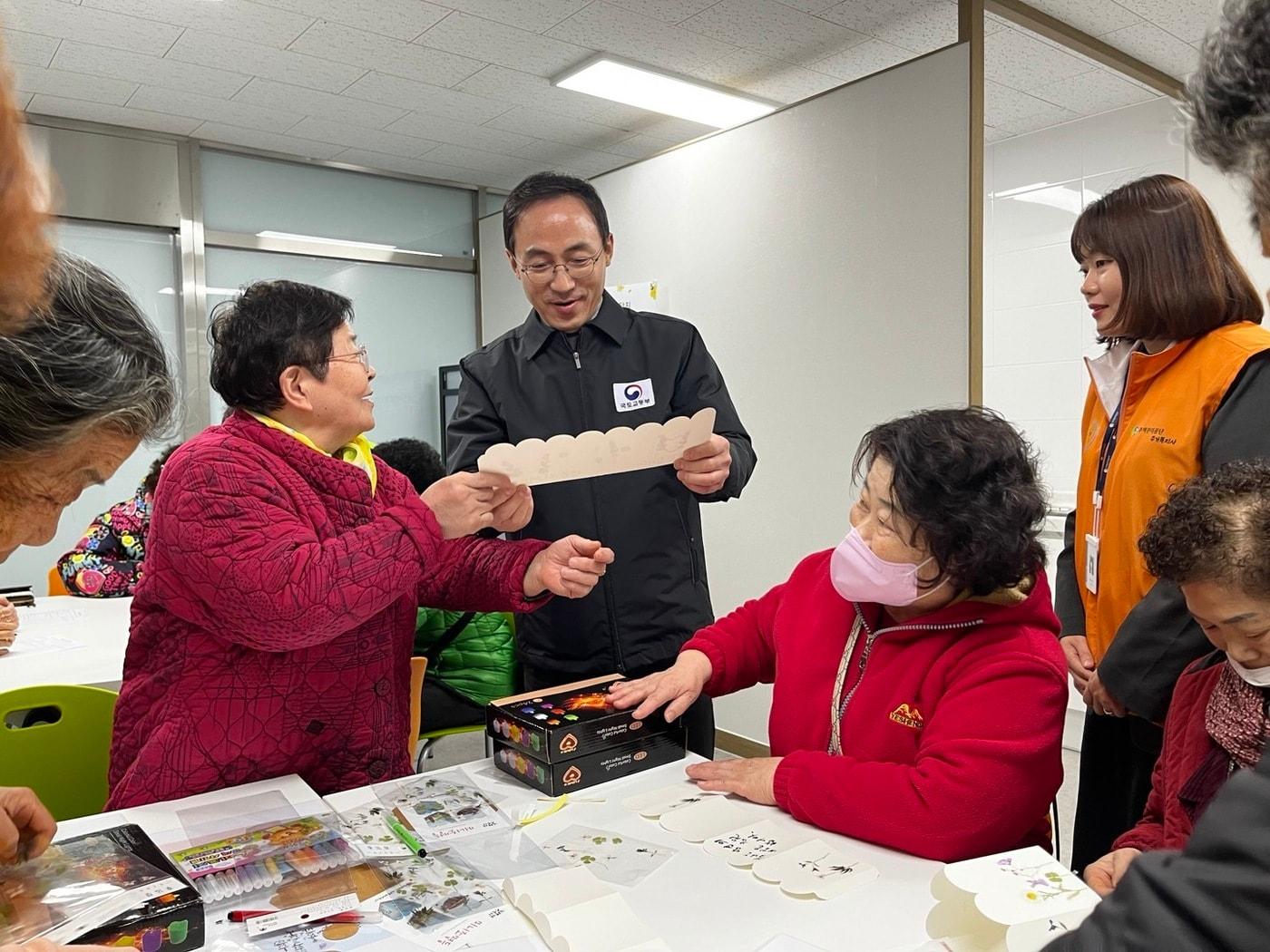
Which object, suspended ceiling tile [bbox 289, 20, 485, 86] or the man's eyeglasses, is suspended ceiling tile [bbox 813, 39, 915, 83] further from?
the man's eyeglasses

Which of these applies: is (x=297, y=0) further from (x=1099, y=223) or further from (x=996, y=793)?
(x=996, y=793)

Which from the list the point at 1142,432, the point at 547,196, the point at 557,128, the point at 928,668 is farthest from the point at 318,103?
the point at 928,668

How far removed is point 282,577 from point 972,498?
41.4 inches

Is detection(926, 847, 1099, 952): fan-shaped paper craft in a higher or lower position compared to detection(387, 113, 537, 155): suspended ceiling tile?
lower

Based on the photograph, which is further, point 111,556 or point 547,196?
point 111,556

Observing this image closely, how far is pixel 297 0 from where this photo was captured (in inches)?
132

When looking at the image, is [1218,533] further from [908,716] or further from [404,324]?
[404,324]

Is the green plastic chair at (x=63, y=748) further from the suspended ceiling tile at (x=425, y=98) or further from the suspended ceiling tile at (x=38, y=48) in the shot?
the suspended ceiling tile at (x=425, y=98)

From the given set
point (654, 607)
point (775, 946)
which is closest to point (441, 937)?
point (775, 946)

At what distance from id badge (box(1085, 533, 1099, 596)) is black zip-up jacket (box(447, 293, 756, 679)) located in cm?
74

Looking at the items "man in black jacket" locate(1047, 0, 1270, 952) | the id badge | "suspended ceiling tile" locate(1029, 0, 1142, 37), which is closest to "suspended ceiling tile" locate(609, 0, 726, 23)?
"suspended ceiling tile" locate(1029, 0, 1142, 37)

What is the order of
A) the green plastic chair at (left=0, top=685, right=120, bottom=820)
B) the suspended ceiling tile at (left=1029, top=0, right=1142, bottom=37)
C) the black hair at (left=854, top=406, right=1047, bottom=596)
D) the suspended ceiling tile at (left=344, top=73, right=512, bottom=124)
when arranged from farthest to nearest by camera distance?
the suspended ceiling tile at (left=344, top=73, right=512, bottom=124) → the suspended ceiling tile at (left=1029, top=0, right=1142, bottom=37) → the green plastic chair at (left=0, top=685, right=120, bottom=820) → the black hair at (left=854, top=406, right=1047, bottom=596)

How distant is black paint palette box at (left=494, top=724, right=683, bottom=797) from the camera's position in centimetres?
154

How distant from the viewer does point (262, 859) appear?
1.27 m
